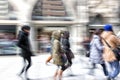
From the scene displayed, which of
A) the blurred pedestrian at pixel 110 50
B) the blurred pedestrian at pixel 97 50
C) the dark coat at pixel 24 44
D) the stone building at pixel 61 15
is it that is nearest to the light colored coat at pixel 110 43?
the blurred pedestrian at pixel 110 50

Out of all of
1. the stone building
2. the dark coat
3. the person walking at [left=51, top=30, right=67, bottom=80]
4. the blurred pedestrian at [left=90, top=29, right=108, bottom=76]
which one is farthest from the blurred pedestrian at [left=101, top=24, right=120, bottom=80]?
the stone building

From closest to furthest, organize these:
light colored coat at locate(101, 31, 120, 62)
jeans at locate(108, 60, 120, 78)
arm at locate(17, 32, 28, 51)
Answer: light colored coat at locate(101, 31, 120, 62)
jeans at locate(108, 60, 120, 78)
arm at locate(17, 32, 28, 51)

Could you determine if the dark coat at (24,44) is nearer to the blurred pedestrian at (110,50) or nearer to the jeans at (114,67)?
the blurred pedestrian at (110,50)

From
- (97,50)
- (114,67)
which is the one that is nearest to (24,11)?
(97,50)

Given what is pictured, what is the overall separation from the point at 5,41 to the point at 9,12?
1.91m

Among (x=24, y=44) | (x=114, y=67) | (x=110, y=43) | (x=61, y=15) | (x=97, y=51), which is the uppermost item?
(x=110, y=43)

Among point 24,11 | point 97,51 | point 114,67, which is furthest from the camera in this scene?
point 24,11

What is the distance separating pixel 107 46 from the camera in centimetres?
1034

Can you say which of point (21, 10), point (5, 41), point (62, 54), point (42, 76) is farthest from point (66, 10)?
point (62, 54)

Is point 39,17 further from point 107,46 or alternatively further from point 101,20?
point 107,46

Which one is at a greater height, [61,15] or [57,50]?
[57,50]

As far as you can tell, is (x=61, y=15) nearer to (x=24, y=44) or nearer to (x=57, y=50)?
(x=24, y=44)

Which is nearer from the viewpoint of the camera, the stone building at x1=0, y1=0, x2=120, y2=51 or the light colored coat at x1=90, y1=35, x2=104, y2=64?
the light colored coat at x1=90, y1=35, x2=104, y2=64

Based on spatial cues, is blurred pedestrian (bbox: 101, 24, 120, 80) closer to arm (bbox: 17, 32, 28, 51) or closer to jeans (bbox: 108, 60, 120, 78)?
Result: jeans (bbox: 108, 60, 120, 78)
